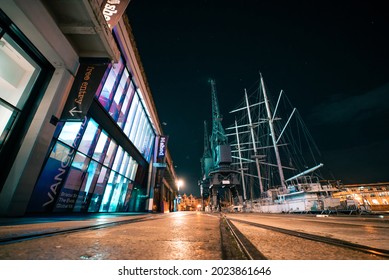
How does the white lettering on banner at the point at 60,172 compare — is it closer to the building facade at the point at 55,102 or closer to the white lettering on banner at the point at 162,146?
the building facade at the point at 55,102

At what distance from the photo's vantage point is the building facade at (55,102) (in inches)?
190

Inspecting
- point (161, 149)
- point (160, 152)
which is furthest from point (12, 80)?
point (161, 149)

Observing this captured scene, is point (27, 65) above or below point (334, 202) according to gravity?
above

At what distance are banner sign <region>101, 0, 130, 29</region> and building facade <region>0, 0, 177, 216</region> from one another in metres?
0.05

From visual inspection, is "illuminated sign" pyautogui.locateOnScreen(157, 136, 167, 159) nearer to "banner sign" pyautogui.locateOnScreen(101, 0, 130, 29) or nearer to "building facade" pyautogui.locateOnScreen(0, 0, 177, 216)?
"building facade" pyautogui.locateOnScreen(0, 0, 177, 216)

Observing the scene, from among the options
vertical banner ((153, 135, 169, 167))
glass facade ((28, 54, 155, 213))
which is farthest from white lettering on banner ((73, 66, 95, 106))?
vertical banner ((153, 135, 169, 167))

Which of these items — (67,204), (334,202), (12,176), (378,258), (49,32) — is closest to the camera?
(378,258)

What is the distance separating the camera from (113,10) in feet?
23.4

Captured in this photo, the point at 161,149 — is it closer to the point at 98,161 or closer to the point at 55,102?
the point at 98,161

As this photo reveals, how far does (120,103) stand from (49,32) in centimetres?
617

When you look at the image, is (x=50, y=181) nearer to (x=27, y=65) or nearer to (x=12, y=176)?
(x=12, y=176)

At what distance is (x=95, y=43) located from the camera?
255 inches

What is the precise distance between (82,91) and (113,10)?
159 inches

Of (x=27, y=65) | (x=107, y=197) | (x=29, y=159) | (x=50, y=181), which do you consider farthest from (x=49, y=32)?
(x=107, y=197)
